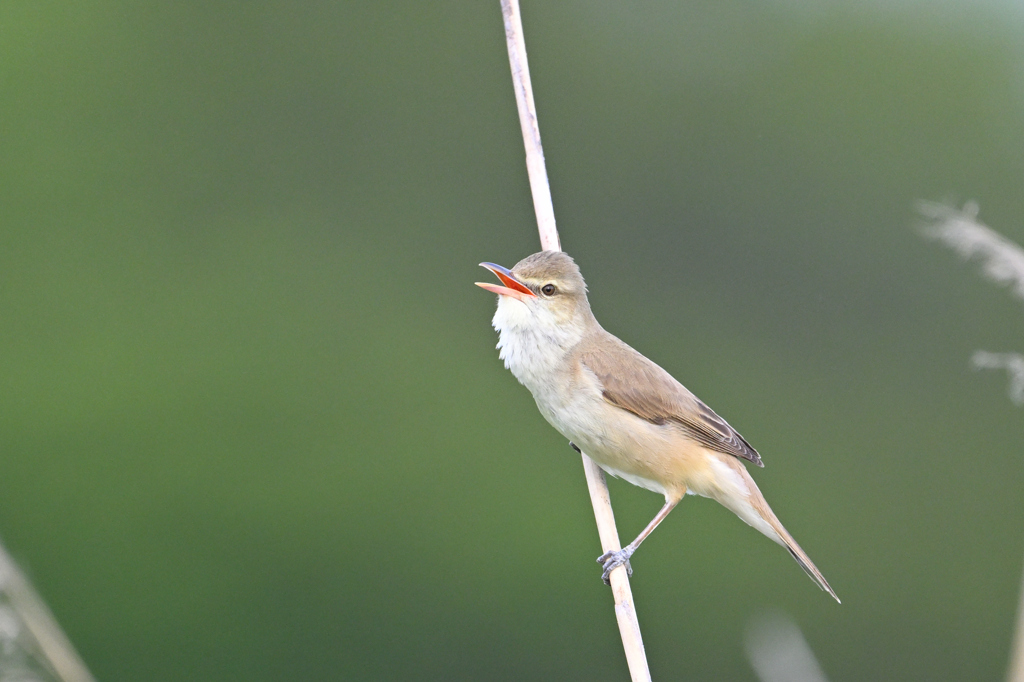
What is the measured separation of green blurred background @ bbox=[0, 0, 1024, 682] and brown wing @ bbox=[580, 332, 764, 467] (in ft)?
11.1

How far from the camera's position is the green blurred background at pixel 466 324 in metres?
6.49

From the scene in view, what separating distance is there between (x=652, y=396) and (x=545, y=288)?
50 cm

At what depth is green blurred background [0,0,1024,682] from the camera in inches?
256

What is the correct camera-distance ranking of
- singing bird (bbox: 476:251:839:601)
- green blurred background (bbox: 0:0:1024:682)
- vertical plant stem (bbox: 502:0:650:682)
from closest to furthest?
1. vertical plant stem (bbox: 502:0:650:682)
2. singing bird (bbox: 476:251:839:601)
3. green blurred background (bbox: 0:0:1024:682)

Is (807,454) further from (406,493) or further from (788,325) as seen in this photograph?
(406,493)

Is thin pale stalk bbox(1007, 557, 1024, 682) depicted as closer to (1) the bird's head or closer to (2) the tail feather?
(2) the tail feather

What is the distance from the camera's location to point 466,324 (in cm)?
764

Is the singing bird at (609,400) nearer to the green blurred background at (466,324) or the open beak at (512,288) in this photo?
the open beak at (512,288)

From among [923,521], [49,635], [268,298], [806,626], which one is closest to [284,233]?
[268,298]

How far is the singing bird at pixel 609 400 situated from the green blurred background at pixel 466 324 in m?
3.31

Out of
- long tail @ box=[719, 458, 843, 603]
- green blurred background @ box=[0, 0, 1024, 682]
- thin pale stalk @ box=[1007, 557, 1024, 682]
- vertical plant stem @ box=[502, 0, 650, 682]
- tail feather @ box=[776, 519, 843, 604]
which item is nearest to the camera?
thin pale stalk @ box=[1007, 557, 1024, 682]

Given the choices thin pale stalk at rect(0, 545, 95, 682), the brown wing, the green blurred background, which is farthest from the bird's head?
the green blurred background

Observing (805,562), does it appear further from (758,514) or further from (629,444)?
(629,444)

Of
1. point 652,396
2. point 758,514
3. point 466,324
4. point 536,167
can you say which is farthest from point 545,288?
point 466,324
